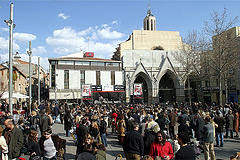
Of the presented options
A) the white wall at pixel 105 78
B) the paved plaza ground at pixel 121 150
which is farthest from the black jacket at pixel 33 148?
the white wall at pixel 105 78

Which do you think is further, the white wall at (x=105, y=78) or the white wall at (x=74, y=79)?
the white wall at (x=105, y=78)

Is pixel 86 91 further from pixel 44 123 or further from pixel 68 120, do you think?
pixel 44 123

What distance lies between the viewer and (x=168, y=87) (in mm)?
47812

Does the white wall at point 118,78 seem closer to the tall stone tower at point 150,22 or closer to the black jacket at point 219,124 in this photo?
the tall stone tower at point 150,22

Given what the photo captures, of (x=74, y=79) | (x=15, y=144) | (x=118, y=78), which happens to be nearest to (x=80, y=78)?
(x=74, y=79)

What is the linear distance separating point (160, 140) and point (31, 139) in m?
3.40

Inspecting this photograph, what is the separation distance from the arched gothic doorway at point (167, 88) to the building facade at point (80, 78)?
12.3 m

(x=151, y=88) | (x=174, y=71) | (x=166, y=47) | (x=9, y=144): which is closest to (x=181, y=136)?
(x=9, y=144)

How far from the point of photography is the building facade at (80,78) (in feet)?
123

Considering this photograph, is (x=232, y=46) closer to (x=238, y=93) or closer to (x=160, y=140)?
(x=238, y=93)

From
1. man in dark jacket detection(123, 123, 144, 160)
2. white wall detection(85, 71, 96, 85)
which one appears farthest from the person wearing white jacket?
white wall detection(85, 71, 96, 85)

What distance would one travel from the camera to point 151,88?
142ft

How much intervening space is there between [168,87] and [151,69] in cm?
711

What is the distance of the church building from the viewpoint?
4281cm
